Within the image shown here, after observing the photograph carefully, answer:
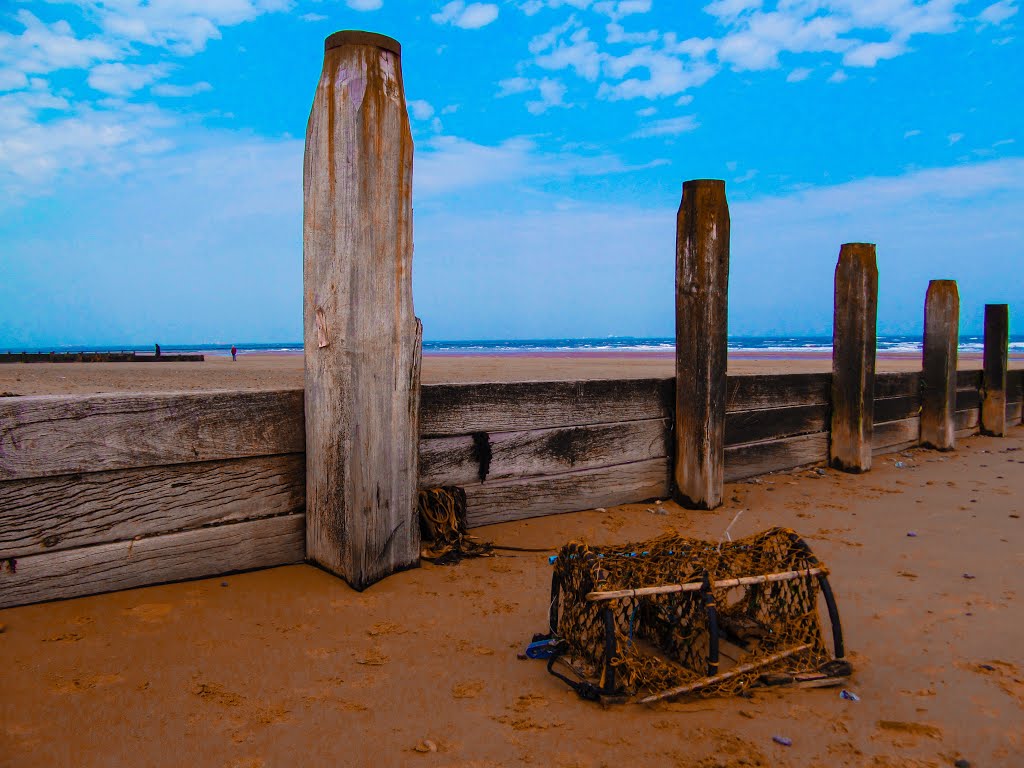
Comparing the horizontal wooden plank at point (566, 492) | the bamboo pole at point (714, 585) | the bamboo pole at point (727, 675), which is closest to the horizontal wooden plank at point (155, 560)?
the horizontal wooden plank at point (566, 492)

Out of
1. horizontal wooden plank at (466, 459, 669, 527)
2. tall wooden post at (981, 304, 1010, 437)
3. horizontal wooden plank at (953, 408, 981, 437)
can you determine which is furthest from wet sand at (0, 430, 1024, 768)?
tall wooden post at (981, 304, 1010, 437)

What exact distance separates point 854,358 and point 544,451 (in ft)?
11.8

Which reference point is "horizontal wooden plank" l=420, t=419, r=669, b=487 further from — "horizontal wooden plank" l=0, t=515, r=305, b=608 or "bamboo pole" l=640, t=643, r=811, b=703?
"bamboo pole" l=640, t=643, r=811, b=703

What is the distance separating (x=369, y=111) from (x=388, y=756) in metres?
2.49

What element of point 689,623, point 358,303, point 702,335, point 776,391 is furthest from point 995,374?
point 358,303

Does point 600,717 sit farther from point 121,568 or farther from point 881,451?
point 881,451

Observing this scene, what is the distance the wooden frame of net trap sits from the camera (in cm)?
224

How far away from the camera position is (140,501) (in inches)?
113

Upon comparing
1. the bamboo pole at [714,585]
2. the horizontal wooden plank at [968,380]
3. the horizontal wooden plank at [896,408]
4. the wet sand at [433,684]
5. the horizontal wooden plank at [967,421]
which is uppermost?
the horizontal wooden plank at [968,380]

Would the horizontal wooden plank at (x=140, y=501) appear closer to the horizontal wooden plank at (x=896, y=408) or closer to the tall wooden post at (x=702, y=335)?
the tall wooden post at (x=702, y=335)

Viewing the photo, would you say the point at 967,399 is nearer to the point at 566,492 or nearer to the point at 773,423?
the point at 773,423

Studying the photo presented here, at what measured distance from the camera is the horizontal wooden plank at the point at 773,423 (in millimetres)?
5523

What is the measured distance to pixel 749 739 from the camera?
2.05 m

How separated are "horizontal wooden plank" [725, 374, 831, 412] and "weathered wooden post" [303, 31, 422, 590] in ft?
10.0
